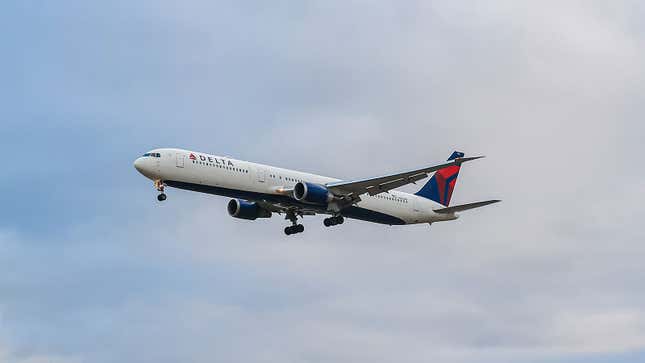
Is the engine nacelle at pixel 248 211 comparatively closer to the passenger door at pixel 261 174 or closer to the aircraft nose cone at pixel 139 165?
the passenger door at pixel 261 174

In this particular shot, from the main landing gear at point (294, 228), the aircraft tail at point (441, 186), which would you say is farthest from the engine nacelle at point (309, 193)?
the aircraft tail at point (441, 186)

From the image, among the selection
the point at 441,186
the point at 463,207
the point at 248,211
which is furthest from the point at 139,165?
the point at 441,186

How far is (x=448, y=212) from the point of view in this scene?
85062 millimetres

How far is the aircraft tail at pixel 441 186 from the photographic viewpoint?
295ft

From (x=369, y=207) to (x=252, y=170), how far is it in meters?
11.9

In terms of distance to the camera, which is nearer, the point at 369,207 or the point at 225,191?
the point at 225,191

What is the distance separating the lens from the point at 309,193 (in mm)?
76062

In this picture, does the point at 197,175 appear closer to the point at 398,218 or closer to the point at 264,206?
the point at 264,206

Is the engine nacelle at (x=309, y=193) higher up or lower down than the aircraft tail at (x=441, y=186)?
lower down

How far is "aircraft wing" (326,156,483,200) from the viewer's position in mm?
76625

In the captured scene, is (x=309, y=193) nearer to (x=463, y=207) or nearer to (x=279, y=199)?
(x=279, y=199)

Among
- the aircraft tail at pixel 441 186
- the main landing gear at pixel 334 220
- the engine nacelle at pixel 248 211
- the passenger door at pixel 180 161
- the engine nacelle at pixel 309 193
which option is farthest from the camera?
the aircraft tail at pixel 441 186

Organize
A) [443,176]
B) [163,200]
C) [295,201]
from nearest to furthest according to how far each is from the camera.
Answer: [163,200] < [295,201] < [443,176]

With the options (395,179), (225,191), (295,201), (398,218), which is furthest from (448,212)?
(225,191)
